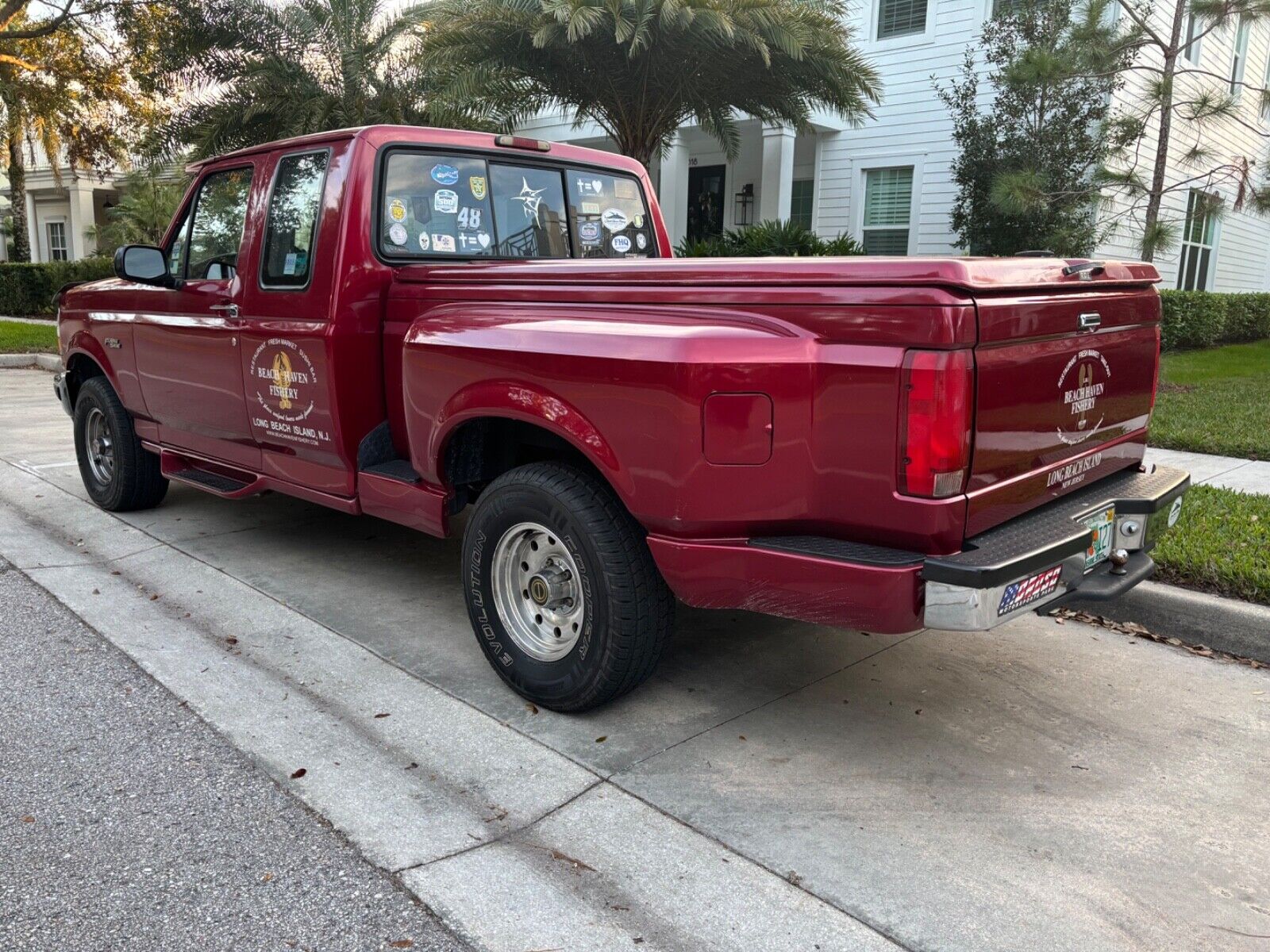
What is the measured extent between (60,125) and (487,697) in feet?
77.6

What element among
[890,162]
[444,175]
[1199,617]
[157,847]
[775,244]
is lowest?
[157,847]

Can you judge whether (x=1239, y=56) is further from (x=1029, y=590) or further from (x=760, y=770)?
(x=760, y=770)

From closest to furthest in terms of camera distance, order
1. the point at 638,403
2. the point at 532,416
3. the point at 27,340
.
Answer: the point at 638,403 → the point at 532,416 → the point at 27,340

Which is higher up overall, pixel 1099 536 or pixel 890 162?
pixel 890 162

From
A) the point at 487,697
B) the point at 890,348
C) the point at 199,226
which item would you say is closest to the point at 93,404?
the point at 199,226

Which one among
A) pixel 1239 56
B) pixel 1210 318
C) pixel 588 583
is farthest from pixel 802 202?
pixel 588 583

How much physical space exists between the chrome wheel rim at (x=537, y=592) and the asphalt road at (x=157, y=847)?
0.97 meters

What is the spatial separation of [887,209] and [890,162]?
28.3 inches

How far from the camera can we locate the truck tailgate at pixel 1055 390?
9.37 ft

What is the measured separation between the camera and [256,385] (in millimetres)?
4691

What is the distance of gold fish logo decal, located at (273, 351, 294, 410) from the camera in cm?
446

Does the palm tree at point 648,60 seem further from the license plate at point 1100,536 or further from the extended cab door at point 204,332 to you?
the license plate at point 1100,536

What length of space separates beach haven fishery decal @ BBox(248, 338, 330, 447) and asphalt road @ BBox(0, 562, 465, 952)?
1.24 m

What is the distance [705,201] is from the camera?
20.3 metres
